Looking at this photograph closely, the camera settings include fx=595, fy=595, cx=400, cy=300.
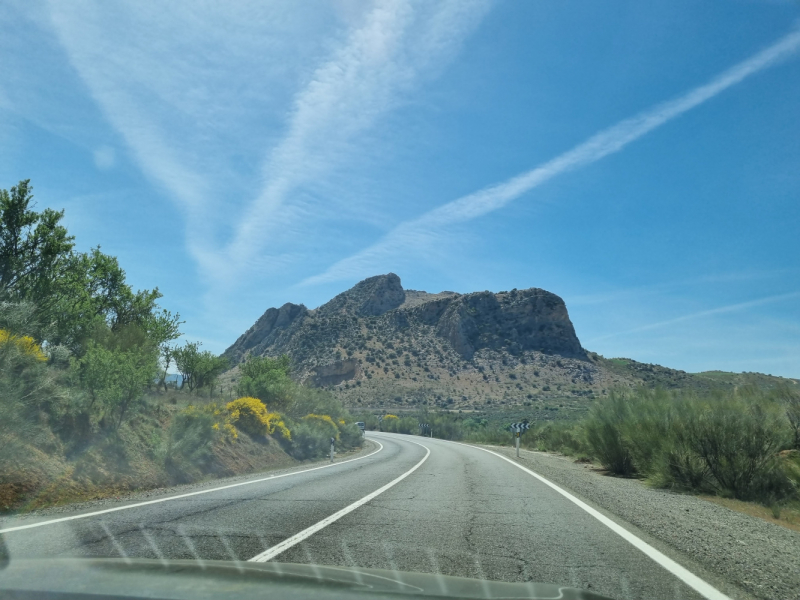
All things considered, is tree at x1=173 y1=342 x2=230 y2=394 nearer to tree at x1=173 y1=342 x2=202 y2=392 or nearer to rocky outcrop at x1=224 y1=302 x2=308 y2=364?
tree at x1=173 y1=342 x2=202 y2=392

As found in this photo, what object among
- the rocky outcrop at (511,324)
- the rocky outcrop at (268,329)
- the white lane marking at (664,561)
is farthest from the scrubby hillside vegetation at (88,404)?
the rocky outcrop at (268,329)

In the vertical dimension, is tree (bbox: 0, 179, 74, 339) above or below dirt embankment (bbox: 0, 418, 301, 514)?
above

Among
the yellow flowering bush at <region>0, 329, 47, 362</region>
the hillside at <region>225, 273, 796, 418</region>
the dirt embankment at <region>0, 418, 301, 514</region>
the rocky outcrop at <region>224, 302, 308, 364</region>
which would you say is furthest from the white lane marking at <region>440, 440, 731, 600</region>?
the rocky outcrop at <region>224, 302, 308, 364</region>

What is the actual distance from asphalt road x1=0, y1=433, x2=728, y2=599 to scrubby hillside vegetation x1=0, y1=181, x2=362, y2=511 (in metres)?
3.91

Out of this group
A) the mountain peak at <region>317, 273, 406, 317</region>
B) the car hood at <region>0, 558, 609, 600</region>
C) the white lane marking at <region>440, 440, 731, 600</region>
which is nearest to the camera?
the car hood at <region>0, 558, 609, 600</region>

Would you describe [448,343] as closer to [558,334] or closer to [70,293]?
[558,334]

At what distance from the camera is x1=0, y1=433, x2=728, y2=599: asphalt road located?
6.04 meters

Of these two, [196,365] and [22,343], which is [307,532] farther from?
[196,365]

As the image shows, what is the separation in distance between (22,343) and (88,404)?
2.24 metres

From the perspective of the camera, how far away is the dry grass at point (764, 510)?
1103 centimetres

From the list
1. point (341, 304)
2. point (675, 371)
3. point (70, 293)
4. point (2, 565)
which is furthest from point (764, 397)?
point (341, 304)

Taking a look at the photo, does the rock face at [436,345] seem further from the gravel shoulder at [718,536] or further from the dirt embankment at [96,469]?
the gravel shoulder at [718,536]

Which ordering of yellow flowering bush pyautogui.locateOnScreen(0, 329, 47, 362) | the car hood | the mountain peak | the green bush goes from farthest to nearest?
1. the mountain peak
2. the green bush
3. yellow flowering bush pyautogui.locateOnScreen(0, 329, 47, 362)
4. the car hood

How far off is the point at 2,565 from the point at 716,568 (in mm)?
6788
